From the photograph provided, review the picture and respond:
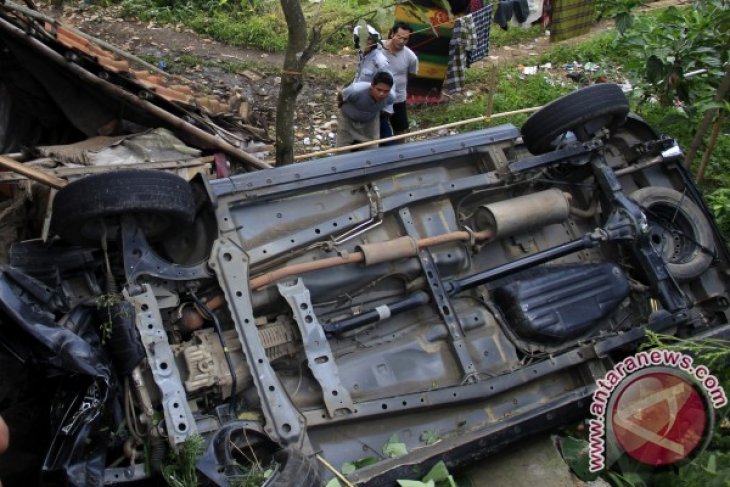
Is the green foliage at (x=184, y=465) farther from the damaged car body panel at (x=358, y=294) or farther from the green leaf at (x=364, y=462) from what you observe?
the green leaf at (x=364, y=462)

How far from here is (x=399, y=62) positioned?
7039 millimetres

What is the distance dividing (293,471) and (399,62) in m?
4.96

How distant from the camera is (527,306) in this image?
4.02m

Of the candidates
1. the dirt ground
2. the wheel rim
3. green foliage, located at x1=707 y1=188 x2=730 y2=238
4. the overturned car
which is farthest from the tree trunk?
green foliage, located at x1=707 y1=188 x2=730 y2=238

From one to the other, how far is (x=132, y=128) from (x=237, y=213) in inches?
81.8

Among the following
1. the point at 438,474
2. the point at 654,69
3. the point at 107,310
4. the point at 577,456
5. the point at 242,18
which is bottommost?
the point at 577,456

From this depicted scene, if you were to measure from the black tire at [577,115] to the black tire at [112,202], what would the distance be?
2201 millimetres

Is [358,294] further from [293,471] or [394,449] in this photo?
[293,471]

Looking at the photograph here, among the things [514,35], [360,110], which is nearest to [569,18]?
[514,35]

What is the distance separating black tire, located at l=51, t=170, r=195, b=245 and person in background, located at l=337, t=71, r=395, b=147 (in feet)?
9.42

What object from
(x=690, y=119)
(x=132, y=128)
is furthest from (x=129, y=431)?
(x=690, y=119)

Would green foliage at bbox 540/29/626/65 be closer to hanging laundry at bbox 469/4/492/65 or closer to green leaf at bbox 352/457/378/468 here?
hanging laundry at bbox 469/4/492/65

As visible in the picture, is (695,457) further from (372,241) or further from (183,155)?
(183,155)

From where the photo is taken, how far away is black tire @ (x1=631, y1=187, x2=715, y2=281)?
4.51 metres
